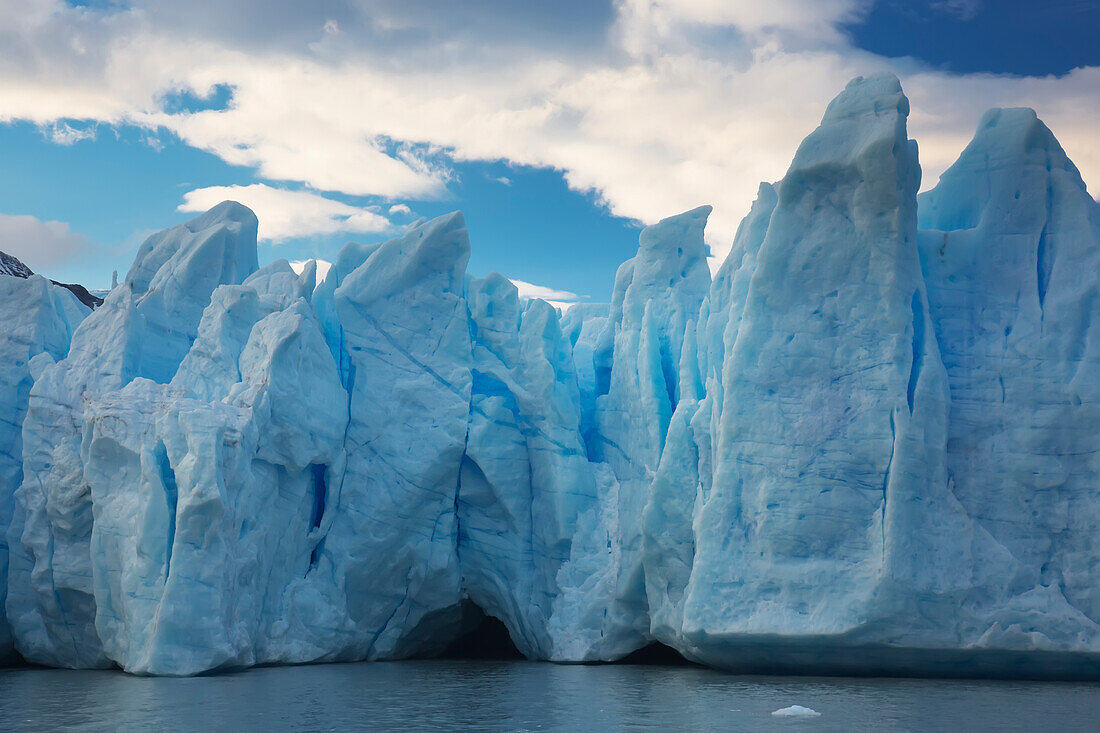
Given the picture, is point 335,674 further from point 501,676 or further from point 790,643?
point 790,643

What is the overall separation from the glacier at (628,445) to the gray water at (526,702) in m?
1.03

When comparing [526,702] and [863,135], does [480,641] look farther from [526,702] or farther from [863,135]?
[863,135]

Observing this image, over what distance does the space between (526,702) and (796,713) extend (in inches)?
128

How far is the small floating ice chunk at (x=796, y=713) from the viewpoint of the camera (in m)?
9.66

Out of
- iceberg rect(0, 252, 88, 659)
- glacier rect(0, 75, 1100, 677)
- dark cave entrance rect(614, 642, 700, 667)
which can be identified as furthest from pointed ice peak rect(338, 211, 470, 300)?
dark cave entrance rect(614, 642, 700, 667)

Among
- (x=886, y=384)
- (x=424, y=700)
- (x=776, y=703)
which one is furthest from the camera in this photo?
(x=886, y=384)

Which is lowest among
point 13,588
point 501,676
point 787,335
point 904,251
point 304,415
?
point 501,676

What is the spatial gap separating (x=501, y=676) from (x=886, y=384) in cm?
734

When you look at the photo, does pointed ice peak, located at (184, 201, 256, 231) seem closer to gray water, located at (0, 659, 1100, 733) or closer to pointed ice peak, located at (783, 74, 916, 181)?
gray water, located at (0, 659, 1100, 733)

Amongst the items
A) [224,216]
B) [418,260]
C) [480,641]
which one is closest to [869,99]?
[418,260]

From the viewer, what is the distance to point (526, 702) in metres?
11.4

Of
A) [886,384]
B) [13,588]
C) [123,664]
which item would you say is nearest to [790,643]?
[886,384]

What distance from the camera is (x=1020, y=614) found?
1308cm

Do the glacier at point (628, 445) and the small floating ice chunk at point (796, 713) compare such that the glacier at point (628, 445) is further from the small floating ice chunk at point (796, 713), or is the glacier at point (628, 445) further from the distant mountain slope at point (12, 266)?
the distant mountain slope at point (12, 266)
